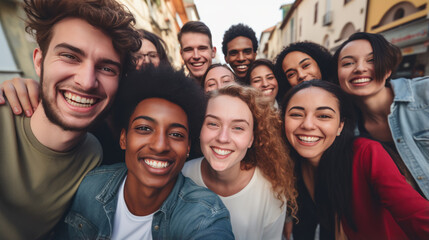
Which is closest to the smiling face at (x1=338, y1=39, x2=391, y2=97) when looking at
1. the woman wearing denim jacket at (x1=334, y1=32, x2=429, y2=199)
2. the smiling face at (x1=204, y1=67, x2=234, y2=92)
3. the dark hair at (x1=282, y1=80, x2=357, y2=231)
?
the woman wearing denim jacket at (x1=334, y1=32, x2=429, y2=199)

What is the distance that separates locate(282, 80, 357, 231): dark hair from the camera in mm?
1884

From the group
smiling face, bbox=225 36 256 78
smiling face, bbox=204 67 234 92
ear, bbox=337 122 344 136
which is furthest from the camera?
smiling face, bbox=225 36 256 78

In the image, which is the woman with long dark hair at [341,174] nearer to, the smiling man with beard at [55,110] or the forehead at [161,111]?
the forehead at [161,111]

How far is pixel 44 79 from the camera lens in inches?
54.1

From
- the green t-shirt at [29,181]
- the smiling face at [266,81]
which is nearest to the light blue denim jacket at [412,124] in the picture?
the smiling face at [266,81]

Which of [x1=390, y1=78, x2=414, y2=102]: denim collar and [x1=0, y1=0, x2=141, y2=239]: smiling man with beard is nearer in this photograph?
[x1=0, y1=0, x2=141, y2=239]: smiling man with beard

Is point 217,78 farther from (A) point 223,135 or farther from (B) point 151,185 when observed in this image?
(B) point 151,185

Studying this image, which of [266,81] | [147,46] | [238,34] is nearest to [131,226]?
[147,46]

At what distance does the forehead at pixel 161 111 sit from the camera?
1470 millimetres

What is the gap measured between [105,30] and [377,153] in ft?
8.63

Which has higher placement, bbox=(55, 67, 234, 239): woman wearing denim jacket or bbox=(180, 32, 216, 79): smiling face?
bbox=(180, 32, 216, 79): smiling face

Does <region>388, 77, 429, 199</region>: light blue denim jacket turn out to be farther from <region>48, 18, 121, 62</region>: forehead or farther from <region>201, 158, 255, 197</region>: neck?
<region>48, 18, 121, 62</region>: forehead

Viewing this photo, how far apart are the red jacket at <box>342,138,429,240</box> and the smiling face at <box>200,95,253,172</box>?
112 cm

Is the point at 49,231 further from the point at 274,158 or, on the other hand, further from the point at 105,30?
the point at 274,158
